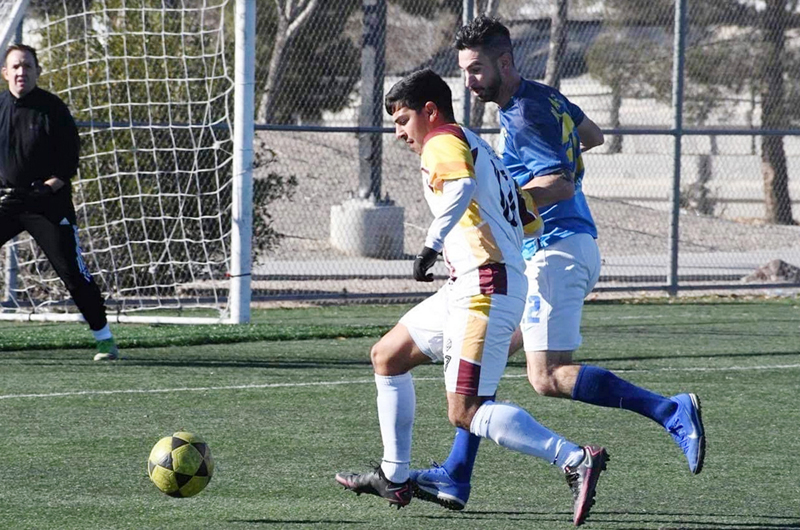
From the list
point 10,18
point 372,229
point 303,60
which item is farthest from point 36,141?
point 303,60

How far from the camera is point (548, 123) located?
5695 millimetres

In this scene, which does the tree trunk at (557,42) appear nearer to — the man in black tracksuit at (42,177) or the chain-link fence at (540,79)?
the chain-link fence at (540,79)

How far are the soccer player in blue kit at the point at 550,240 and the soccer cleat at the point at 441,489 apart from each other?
0.67 meters

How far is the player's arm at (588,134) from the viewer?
244 inches

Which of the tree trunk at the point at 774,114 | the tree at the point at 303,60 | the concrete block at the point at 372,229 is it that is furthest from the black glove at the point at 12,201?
the tree trunk at the point at 774,114

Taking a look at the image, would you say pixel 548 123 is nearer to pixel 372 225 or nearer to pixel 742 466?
pixel 742 466

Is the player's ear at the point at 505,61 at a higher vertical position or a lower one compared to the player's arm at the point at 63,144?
higher

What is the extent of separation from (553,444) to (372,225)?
1328 centimetres

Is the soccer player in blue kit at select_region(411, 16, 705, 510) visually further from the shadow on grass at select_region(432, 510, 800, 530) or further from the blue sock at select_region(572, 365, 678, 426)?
the shadow on grass at select_region(432, 510, 800, 530)

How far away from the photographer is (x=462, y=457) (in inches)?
209

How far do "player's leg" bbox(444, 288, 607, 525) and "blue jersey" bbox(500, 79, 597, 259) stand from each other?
85cm

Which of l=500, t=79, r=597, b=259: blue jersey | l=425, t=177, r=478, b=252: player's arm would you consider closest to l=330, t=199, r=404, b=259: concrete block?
l=500, t=79, r=597, b=259: blue jersey

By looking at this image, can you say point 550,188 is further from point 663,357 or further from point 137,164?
point 137,164

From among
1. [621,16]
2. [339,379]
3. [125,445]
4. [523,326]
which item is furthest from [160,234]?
[621,16]
